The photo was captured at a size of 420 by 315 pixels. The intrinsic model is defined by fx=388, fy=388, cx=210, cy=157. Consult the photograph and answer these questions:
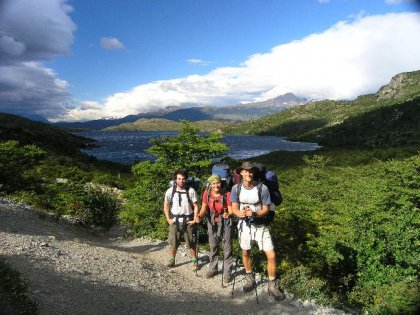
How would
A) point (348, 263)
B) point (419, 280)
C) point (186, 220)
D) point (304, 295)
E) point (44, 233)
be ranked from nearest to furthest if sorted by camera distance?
1. point (304, 295)
2. point (419, 280)
3. point (186, 220)
4. point (348, 263)
5. point (44, 233)

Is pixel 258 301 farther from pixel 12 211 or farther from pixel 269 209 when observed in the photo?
pixel 12 211

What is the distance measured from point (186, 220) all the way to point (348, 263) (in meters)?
4.42

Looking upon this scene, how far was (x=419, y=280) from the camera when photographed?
8328mm

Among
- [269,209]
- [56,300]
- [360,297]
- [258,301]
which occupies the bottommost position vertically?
[360,297]

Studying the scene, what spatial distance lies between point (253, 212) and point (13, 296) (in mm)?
3955

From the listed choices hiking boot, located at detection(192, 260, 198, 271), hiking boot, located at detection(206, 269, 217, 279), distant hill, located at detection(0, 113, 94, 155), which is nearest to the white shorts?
hiking boot, located at detection(206, 269, 217, 279)

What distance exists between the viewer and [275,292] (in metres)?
6.93

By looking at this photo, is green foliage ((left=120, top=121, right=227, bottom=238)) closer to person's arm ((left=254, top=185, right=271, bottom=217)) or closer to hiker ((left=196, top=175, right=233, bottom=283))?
hiker ((left=196, top=175, right=233, bottom=283))

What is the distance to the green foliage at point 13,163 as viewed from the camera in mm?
16688

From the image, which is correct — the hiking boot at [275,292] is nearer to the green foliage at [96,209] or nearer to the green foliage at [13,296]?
the green foliage at [13,296]

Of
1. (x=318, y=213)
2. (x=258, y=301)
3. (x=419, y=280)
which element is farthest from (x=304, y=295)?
(x=318, y=213)

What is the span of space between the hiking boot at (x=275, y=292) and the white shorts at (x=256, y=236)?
2.01 feet

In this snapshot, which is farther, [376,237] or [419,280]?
[376,237]

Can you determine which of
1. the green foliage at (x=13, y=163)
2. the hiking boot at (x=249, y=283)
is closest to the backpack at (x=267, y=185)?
the hiking boot at (x=249, y=283)
